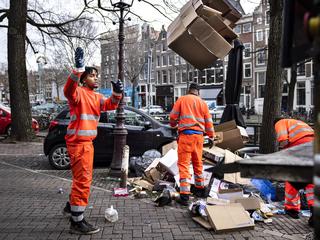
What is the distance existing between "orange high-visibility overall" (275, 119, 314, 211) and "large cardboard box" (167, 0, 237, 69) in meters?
1.28

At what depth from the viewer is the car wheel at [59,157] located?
9.23 m

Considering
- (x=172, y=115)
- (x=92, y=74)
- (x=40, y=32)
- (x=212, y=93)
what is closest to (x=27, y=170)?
(x=172, y=115)

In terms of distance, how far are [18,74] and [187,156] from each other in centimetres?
1054

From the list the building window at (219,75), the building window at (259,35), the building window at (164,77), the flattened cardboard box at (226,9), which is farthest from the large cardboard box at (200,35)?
the building window at (164,77)

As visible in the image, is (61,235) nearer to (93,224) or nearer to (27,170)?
(93,224)

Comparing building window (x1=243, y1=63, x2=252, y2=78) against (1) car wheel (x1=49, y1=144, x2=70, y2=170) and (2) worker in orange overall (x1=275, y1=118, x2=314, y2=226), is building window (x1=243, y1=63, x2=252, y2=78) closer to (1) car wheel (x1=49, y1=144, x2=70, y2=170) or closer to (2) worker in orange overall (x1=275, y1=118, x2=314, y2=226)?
(1) car wheel (x1=49, y1=144, x2=70, y2=170)

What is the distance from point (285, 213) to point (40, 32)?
51.7ft

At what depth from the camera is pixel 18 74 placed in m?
14.6

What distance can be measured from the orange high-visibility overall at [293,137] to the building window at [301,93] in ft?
126

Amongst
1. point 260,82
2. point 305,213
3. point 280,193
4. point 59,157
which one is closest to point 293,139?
point 305,213

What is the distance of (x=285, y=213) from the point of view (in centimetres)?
548

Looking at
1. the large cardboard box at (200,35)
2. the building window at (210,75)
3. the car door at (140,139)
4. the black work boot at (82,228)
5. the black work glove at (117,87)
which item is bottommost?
the black work boot at (82,228)

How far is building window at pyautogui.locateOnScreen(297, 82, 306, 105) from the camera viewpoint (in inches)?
1629

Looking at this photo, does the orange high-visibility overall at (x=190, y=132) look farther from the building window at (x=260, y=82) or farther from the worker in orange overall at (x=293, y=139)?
the building window at (x=260, y=82)
